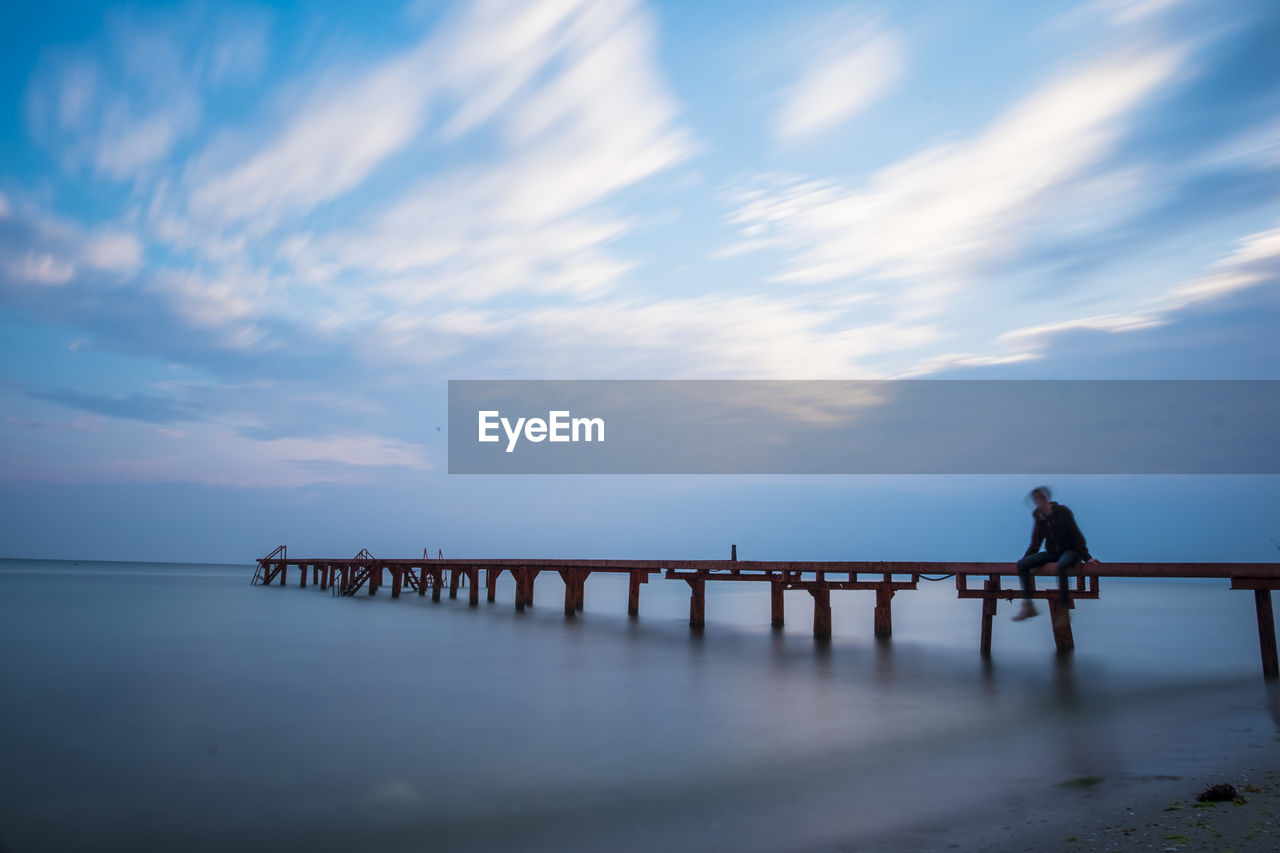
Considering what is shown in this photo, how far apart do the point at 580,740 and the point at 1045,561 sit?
653 centimetres

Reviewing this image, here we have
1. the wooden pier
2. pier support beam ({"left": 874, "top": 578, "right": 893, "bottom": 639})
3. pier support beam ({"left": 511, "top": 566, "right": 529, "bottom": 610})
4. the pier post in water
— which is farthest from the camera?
pier support beam ({"left": 511, "top": 566, "right": 529, "bottom": 610})

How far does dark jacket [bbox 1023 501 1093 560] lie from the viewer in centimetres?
A: 1017

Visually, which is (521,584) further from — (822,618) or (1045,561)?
(1045,561)

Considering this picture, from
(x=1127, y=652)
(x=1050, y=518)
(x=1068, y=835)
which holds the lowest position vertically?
(x=1127, y=652)

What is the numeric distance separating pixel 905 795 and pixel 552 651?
12800mm

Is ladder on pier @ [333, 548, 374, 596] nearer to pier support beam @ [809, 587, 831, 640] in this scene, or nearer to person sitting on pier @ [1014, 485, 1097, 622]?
pier support beam @ [809, 587, 831, 640]

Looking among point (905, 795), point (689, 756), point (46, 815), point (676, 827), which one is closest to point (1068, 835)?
point (905, 795)

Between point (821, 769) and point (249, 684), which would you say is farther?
point (249, 684)

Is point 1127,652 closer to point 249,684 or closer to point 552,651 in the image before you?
point 552,651

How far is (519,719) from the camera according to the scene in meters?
11.1

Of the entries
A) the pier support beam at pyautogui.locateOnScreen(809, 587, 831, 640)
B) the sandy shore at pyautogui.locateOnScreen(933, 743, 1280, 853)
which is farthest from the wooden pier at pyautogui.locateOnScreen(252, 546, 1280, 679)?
the sandy shore at pyautogui.locateOnScreen(933, 743, 1280, 853)

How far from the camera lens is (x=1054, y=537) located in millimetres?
10453

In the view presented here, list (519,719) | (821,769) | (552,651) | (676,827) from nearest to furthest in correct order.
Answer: (676,827)
(821,769)
(519,719)
(552,651)

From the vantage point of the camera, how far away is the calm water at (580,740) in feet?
21.3
